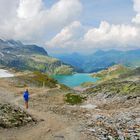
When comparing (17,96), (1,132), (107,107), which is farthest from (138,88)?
(1,132)

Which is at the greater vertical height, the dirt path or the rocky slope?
the rocky slope

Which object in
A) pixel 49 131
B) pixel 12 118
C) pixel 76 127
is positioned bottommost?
pixel 49 131

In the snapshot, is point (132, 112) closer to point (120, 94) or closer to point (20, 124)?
point (20, 124)

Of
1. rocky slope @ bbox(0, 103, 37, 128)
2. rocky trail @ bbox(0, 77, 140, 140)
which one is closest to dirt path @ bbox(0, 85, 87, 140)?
rocky trail @ bbox(0, 77, 140, 140)

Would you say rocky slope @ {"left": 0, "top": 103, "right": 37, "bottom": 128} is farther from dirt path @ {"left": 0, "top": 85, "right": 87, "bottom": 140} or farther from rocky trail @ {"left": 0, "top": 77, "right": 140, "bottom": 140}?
A: dirt path @ {"left": 0, "top": 85, "right": 87, "bottom": 140}

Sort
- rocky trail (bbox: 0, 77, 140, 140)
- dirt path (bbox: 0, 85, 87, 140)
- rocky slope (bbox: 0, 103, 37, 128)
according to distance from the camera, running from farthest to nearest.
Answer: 1. rocky slope (bbox: 0, 103, 37, 128)
2. rocky trail (bbox: 0, 77, 140, 140)
3. dirt path (bbox: 0, 85, 87, 140)

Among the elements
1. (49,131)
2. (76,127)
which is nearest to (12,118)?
(49,131)

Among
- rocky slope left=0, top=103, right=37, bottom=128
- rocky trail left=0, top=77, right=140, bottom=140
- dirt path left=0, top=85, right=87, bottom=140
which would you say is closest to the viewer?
dirt path left=0, top=85, right=87, bottom=140

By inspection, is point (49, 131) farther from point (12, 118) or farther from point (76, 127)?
point (12, 118)

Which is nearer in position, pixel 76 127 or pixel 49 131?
pixel 49 131

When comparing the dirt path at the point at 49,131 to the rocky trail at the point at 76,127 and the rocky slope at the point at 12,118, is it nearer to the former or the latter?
the rocky trail at the point at 76,127

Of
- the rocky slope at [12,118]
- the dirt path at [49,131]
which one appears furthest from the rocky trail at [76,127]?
the rocky slope at [12,118]

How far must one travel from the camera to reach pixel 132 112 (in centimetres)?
4931

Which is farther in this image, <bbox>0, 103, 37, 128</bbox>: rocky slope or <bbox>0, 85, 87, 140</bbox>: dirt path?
<bbox>0, 103, 37, 128</bbox>: rocky slope
